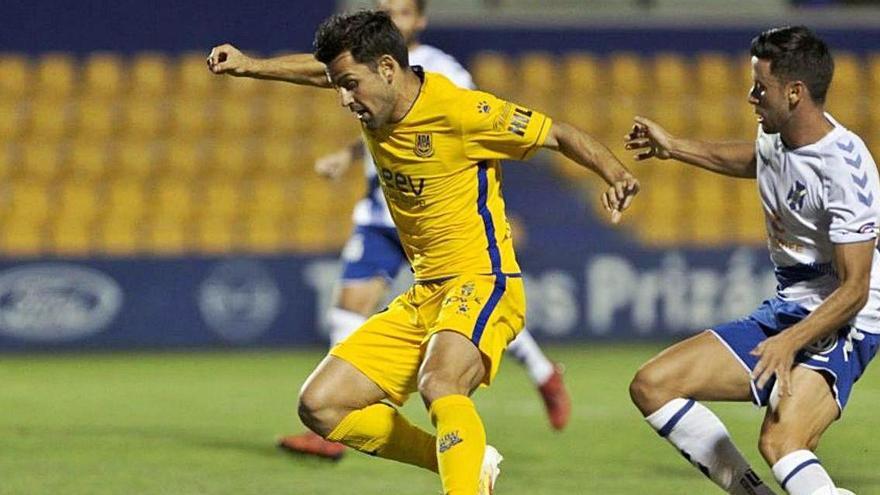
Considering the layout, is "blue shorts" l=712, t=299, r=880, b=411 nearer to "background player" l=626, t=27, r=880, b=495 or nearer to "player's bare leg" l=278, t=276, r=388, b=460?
"background player" l=626, t=27, r=880, b=495

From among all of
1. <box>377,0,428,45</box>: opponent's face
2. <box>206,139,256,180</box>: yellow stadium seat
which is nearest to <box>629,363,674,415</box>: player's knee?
<box>377,0,428,45</box>: opponent's face

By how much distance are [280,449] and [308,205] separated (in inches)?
249

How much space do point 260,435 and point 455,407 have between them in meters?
3.30

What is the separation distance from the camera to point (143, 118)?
1452 centimetres

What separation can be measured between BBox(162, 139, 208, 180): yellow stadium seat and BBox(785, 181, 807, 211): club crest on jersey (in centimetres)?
952

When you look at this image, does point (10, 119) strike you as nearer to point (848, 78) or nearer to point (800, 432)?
point (848, 78)

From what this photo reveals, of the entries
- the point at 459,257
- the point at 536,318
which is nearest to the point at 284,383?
the point at 536,318

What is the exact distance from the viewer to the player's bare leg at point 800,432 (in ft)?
16.0

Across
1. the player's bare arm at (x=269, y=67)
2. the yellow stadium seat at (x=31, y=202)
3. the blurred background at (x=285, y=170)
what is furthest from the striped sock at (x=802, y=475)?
the yellow stadium seat at (x=31, y=202)

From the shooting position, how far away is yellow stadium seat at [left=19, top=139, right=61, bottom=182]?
14.0 m

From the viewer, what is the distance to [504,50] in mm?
15258

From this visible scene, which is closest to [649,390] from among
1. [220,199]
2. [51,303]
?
[51,303]

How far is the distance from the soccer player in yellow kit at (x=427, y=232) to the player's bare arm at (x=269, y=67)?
0.01m

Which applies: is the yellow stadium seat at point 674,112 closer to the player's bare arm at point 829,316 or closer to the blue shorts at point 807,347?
the blue shorts at point 807,347
